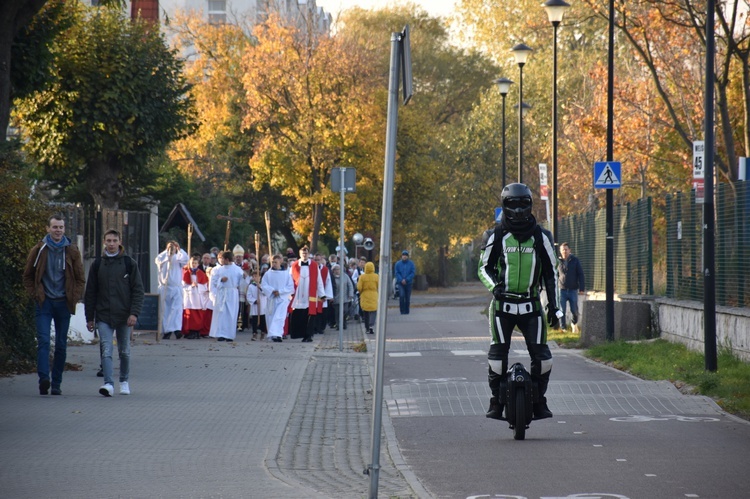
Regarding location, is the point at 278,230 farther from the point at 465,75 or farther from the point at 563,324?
the point at 563,324

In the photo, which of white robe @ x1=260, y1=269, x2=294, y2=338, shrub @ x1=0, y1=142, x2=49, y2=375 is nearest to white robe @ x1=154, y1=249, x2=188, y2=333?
white robe @ x1=260, y1=269, x2=294, y2=338

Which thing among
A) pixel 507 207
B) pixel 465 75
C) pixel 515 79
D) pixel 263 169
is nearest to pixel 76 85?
pixel 507 207

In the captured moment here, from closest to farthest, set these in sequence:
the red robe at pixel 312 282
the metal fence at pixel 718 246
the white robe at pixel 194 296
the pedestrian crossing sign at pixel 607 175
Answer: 1. the metal fence at pixel 718 246
2. the pedestrian crossing sign at pixel 607 175
3. the red robe at pixel 312 282
4. the white robe at pixel 194 296

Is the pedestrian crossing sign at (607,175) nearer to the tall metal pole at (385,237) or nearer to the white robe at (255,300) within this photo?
the white robe at (255,300)

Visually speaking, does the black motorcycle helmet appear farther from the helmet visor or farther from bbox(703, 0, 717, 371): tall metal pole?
bbox(703, 0, 717, 371): tall metal pole

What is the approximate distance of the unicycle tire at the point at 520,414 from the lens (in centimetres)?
988

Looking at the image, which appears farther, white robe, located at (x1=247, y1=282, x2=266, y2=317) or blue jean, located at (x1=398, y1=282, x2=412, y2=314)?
blue jean, located at (x1=398, y1=282, x2=412, y2=314)

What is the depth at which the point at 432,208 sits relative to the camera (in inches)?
Answer: 2368

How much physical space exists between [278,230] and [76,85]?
33.0 metres

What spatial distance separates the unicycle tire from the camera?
32.4 feet

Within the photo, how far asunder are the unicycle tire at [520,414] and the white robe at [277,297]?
14301mm

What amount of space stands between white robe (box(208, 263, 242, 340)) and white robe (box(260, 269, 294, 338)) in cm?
64

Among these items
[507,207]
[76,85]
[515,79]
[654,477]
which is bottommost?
[654,477]

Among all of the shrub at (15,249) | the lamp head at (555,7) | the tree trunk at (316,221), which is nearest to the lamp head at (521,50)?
the lamp head at (555,7)
